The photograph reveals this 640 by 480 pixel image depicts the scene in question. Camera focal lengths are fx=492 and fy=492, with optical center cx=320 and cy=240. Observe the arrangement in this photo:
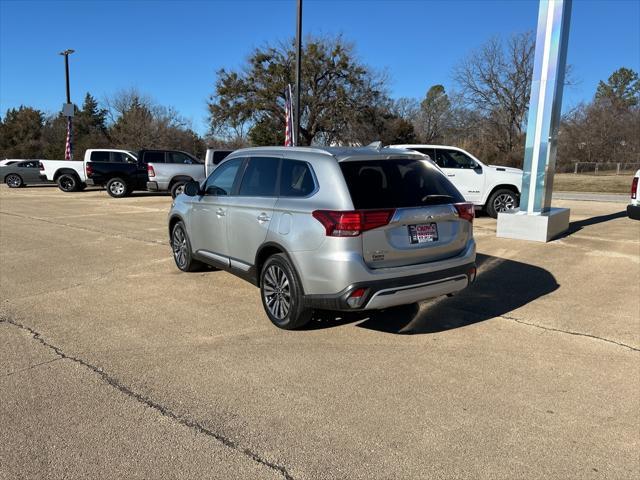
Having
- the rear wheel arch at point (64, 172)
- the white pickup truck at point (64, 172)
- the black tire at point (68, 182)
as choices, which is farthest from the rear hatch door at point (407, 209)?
the black tire at point (68, 182)

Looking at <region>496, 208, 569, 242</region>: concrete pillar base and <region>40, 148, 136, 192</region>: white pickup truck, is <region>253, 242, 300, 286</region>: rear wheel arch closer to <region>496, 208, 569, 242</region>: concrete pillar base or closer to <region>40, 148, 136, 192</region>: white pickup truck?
<region>496, 208, 569, 242</region>: concrete pillar base

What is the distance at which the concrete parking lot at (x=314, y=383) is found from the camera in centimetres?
279

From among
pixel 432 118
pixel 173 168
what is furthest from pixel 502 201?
pixel 432 118

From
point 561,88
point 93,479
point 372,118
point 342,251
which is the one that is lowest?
point 93,479

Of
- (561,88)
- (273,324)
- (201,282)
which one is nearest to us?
(273,324)

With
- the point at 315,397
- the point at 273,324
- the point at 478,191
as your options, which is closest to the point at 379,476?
the point at 315,397

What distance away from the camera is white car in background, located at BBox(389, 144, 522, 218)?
477 inches

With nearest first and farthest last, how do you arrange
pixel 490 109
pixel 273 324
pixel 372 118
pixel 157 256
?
pixel 273 324
pixel 157 256
pixel 372 118
pixel 490 109

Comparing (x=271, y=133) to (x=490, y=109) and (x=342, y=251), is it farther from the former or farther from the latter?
(x=342, y=251)

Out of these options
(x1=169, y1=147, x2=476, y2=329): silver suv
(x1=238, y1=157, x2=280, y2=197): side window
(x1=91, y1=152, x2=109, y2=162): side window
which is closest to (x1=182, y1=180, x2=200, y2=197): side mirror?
(x1=238, y1=157, x2=280, y2=197): side window

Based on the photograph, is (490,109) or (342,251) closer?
(342,251)

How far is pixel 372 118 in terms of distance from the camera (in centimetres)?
4097

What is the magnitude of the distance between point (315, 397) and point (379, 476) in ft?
3.04

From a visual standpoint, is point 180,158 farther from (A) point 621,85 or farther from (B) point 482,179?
(A) point 621,85
